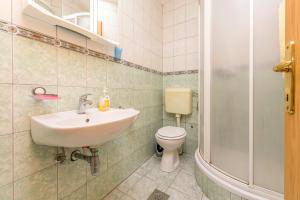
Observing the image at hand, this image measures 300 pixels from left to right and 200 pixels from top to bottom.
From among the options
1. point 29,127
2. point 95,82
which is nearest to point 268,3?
point 95,82

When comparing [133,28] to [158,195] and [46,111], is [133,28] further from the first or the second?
[158,195]

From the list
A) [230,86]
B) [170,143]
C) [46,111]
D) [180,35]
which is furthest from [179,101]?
[46,111]

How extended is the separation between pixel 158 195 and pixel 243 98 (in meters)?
1.12

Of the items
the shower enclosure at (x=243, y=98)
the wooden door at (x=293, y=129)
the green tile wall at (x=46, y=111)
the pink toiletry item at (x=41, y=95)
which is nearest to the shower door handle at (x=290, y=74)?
the wooden door at (x=293, y=129)

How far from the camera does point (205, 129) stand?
4.52 feet

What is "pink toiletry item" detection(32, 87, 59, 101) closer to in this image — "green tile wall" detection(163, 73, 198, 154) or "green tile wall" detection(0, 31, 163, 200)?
"green tile wall" detection(0, 31, 163, 200)

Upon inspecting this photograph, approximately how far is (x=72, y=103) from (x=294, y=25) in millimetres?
1169

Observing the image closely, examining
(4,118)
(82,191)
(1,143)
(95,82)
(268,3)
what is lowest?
(82,191)

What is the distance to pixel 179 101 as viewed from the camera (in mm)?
1970

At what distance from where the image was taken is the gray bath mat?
1.24m

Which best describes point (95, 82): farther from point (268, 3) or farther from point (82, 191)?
point (268, 3)

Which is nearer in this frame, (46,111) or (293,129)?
(293,129)

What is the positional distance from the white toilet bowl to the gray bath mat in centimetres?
36

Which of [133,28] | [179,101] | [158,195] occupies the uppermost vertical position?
[133,28]
